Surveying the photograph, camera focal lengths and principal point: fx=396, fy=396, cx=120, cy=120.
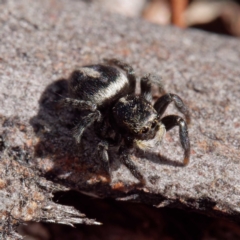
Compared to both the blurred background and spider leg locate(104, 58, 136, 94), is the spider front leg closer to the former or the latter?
spider leg locate(104, 58, 136, 94)

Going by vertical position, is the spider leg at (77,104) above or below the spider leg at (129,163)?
above

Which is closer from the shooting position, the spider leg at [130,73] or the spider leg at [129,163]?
the spider leg at [129,163]

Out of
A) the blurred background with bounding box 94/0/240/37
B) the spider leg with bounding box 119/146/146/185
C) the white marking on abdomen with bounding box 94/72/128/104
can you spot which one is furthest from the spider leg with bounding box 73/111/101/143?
the blurred background with bounding box 94/0/240/37

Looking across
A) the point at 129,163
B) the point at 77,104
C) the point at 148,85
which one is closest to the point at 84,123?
the point at 77,104

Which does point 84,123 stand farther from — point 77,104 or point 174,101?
point 174,101

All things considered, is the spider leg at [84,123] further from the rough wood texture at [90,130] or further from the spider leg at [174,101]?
the spider leg at [174,101]

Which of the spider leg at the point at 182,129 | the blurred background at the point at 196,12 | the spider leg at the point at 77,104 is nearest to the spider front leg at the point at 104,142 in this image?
the spider leg at the point at 77,104

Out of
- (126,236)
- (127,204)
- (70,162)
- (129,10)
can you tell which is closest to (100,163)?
(70,162)
